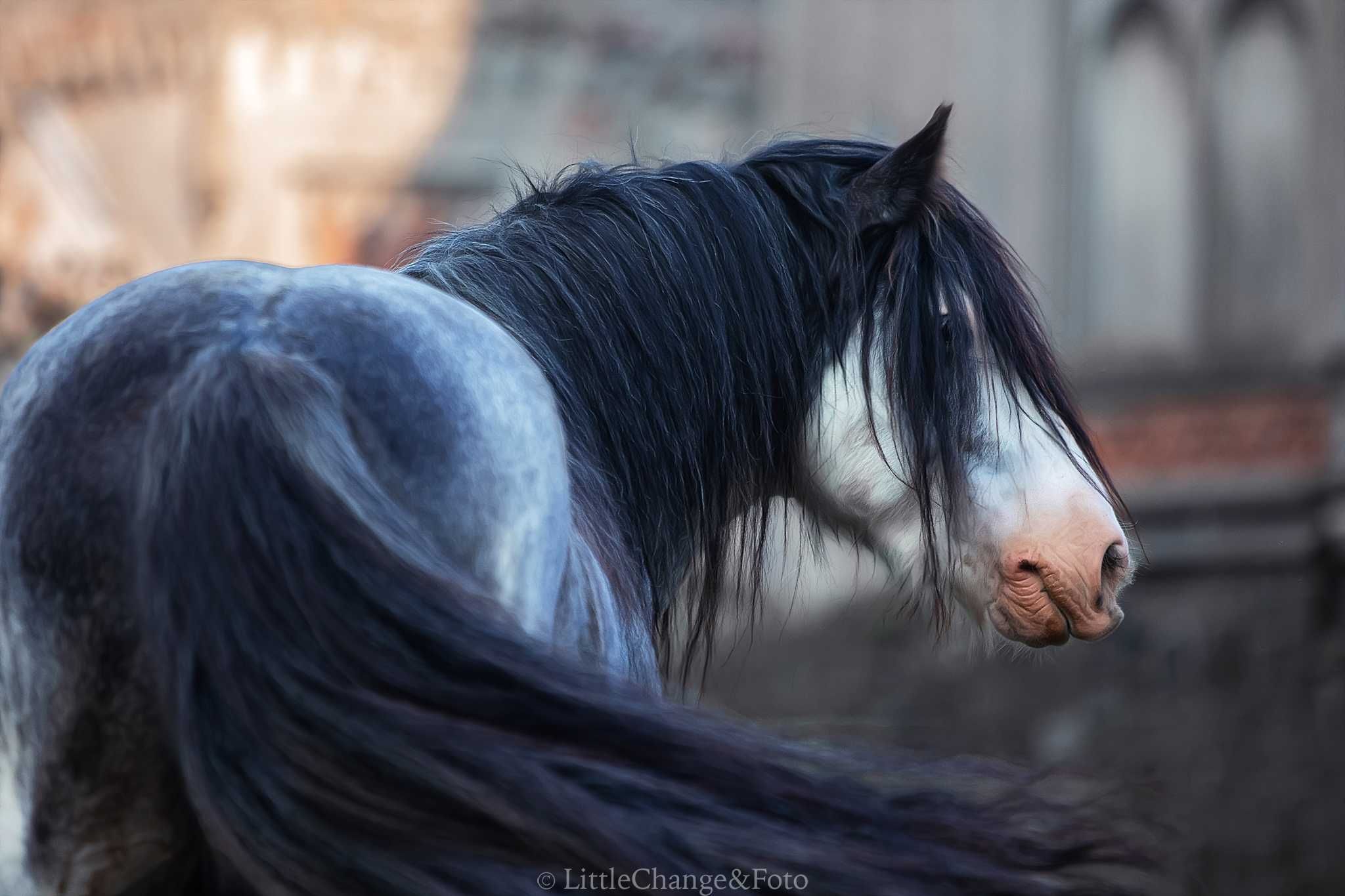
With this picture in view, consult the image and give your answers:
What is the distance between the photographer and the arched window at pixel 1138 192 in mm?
8414

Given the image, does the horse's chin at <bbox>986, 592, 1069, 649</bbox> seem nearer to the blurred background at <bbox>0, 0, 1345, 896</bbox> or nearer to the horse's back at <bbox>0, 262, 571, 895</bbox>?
the horse's back at <bbox>0, 262, 571, 895</bbox>

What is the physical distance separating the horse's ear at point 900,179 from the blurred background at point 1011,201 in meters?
3.88

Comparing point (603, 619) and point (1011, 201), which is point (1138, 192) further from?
point (603, 619)

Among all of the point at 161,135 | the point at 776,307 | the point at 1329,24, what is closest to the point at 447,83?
the point at 161,135

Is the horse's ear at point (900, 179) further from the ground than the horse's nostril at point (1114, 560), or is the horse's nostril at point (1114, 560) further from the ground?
the horse's ear at point (900, 179)

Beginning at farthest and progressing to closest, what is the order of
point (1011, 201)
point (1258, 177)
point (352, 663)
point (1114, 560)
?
point (1011, 201)
point (1258, 177)
point (1114, 560)
point (352, 663)

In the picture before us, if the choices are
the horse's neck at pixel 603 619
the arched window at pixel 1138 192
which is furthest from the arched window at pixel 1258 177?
the horse's neck at pixel 603 619

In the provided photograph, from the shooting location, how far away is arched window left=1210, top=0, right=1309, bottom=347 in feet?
26.8

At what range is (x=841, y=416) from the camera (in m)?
1.56

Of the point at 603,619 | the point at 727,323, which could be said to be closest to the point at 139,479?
the point at 603,619

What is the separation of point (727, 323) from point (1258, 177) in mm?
7538

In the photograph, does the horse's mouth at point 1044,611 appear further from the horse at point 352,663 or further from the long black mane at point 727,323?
the horse at point 352,663

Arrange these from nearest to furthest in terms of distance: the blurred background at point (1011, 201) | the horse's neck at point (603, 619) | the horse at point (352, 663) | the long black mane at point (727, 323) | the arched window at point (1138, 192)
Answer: the horse at point (352, 663), the horse's neck at point (603, 619), the long black mane at point (727, 323), the blurred background at point (1011, 201), the arched window at point (1138, 192)

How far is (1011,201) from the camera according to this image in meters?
8.59
